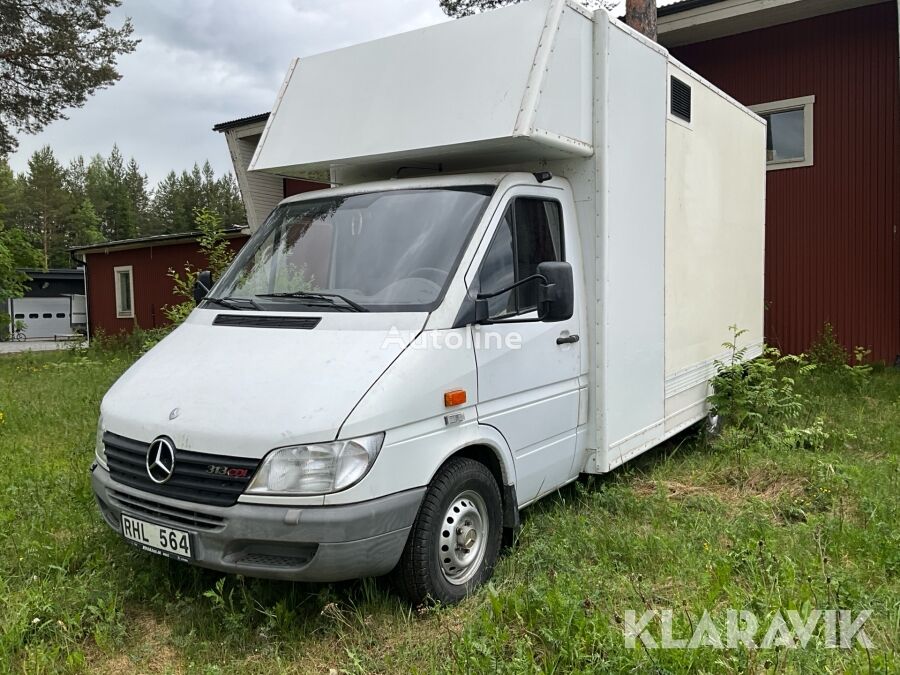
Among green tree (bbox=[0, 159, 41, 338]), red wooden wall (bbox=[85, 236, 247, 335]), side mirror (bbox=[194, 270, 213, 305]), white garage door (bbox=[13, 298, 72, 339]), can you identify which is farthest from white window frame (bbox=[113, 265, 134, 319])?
side mirror (bbox=[194, 270, 213, 305])

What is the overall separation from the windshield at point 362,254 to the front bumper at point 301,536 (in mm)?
1080

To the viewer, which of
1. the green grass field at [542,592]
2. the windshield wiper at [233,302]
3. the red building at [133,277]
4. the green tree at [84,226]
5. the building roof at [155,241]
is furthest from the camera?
the green tree at [84,226]

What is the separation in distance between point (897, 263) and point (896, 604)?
8.79 metres

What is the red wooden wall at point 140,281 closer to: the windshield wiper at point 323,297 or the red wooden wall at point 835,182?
the red wooden wall at point 835,182

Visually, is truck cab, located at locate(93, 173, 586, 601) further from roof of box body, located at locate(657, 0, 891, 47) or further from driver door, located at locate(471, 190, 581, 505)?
roof of box body, located at locate(657, 0, 891, 47)

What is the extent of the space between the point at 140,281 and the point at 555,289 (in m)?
21.9

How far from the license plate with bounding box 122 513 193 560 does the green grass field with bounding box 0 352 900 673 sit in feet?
1.19

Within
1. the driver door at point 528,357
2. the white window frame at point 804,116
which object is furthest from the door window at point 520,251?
the white window frame at point 804,116

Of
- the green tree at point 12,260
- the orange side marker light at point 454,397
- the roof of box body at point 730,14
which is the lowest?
the orange side marker light at point 454,397

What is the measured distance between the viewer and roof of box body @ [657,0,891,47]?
417 inches

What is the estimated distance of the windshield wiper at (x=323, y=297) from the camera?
382 centimetres

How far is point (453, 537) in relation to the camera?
369 cm

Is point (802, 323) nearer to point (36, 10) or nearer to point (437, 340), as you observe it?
→ point (437, 340)

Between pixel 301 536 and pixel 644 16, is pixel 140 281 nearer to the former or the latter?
pixel 644 16
